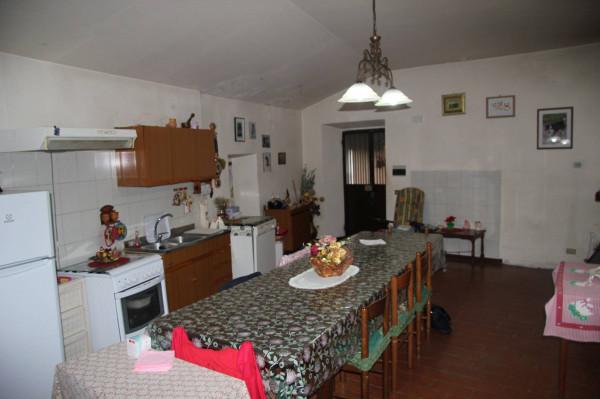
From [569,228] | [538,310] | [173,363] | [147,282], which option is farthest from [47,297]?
[569,228]

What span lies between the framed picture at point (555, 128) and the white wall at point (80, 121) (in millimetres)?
4466

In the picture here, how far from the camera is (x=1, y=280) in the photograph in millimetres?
2480

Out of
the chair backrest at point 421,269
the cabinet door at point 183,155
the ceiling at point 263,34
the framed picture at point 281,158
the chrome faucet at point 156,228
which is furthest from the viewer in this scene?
the framed picture at point 281,158

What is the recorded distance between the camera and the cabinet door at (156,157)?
3.87 m

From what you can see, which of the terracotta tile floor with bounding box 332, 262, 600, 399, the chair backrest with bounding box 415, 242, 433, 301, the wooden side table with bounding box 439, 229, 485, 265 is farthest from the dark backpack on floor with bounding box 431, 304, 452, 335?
the wooden side table with bounding box 439, 229, 485, 265

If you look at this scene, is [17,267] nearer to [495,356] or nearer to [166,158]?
[166,158]

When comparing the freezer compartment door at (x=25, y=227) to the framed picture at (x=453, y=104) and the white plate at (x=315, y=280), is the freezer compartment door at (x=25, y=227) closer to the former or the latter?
the white plate at (x=315, y=280)

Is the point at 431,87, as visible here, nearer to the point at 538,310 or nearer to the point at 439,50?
the point at 439,50

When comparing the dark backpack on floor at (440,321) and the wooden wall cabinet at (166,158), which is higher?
the wooden wall cabinet at (166,158)

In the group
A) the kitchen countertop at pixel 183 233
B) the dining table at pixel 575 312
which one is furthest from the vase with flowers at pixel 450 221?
the dining table at pixel 575 312

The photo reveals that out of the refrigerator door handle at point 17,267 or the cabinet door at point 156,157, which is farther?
the cabinet door at point 156,157

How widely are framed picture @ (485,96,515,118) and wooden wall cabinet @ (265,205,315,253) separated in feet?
10.3

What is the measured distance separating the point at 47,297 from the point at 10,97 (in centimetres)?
Answer: 151

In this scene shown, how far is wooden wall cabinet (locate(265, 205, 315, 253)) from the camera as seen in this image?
6.44m
